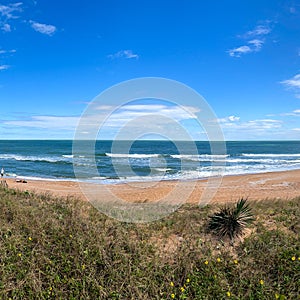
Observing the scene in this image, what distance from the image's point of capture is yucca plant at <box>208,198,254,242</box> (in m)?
5.37

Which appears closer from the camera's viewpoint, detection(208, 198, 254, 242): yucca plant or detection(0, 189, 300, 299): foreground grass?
detection(0, 189, 300, 299): foreground grass

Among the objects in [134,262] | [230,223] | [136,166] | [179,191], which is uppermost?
[230,223]

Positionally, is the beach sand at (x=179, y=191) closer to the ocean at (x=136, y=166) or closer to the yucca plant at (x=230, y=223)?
the ocean at (x=136, y=166)

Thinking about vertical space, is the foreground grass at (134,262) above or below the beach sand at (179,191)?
above

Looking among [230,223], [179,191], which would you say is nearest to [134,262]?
[230,223]

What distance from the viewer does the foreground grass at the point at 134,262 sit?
12.1ft

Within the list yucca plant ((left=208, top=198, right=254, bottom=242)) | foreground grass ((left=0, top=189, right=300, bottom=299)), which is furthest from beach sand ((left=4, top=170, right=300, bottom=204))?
foreground grass ((left=0, top=189, right=300, bottom=299))

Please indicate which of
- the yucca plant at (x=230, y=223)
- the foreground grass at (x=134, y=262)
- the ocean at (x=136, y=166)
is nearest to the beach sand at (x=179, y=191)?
the ocean at (x=136, y=166)

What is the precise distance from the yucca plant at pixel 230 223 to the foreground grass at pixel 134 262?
0.65 feet

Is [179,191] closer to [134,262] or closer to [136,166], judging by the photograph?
[134,262]

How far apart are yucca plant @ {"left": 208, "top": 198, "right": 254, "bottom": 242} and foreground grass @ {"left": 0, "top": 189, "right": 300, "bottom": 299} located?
200 millimetres

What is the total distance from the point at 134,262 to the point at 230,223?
223 centimetres

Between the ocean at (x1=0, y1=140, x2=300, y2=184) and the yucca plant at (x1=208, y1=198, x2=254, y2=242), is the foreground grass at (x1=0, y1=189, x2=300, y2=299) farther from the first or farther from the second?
the ocean at (x1=0, y1=140, x2=300, y2=184)

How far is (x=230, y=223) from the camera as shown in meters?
5.43
